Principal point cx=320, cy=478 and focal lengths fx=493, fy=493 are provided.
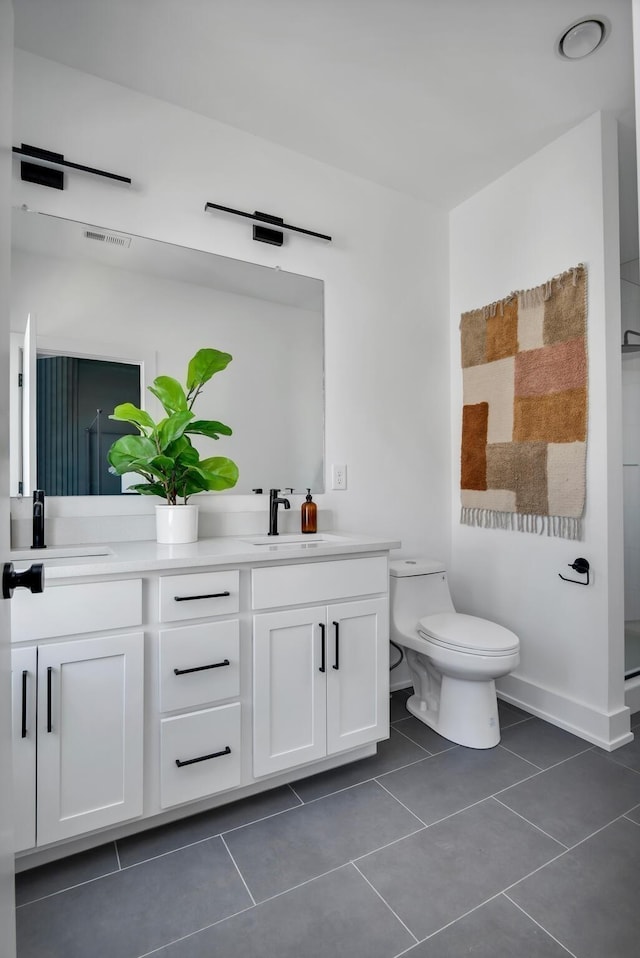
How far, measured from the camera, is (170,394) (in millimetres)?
1904

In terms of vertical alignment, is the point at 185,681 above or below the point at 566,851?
above

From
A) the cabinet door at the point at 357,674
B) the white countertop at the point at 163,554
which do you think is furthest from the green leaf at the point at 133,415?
the cabinet door at the point at 357,674

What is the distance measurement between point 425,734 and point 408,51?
2699mm

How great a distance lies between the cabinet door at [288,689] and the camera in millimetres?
1646

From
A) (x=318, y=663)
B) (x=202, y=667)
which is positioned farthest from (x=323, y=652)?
(x=202, y=667)

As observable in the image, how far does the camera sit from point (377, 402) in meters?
→ 2.57

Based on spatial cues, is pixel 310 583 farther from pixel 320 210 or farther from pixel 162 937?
pixel 320 210

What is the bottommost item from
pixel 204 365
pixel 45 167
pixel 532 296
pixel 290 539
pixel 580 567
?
pixel 580 567

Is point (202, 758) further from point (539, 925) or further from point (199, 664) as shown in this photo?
point (539, 925)

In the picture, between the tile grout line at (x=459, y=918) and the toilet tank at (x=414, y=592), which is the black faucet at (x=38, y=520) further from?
the tile grout line at (x=459, y=918)

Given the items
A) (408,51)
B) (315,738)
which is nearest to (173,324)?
(408,51)

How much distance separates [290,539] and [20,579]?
1479 millimetres

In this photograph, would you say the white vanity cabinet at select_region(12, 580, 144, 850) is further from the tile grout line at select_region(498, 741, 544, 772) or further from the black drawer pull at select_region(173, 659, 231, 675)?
the tile grout line at select_region(498, 741, 544, 772)

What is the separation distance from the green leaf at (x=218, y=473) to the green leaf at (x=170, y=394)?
0.24 metres
